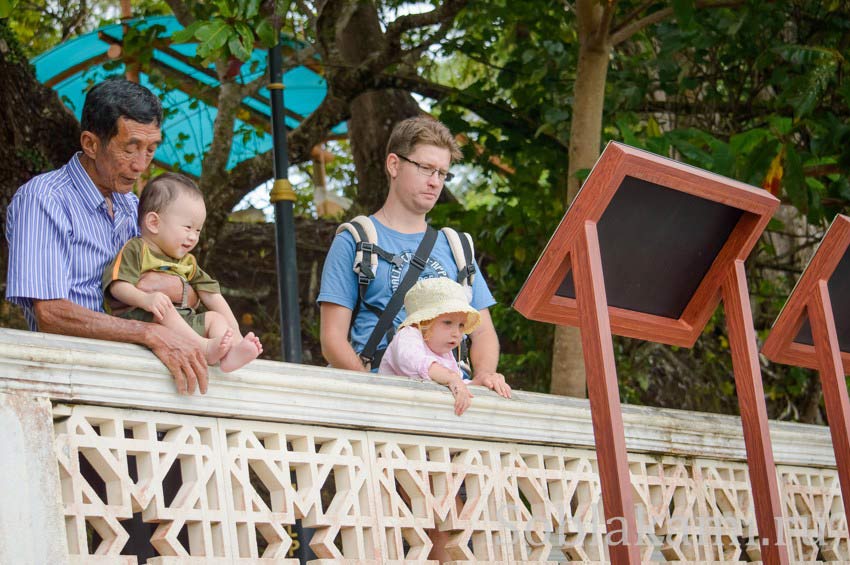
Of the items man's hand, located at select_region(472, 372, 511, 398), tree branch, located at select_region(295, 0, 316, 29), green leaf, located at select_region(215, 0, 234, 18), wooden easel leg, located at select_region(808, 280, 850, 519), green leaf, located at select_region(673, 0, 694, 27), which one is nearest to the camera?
wooden easel leg, located at select_region(808, 280, 850, 519)

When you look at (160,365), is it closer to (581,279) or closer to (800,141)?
(581,279)

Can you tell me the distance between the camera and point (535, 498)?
366 cm

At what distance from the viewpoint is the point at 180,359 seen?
2922 mm

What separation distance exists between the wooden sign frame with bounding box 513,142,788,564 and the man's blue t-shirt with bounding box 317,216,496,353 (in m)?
1.09

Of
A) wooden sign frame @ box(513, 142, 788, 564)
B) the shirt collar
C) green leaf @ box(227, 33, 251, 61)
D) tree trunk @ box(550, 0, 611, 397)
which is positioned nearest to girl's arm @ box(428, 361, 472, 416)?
wooden sign frame @ box(513, 142, 788, 564)

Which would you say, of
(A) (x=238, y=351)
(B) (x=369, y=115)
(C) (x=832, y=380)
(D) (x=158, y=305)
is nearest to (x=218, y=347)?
(A) (x=238, y=351)

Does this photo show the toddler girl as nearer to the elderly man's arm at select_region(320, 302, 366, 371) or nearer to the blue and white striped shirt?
the elderly man's arm at select_region(320, 302, 366, 371)

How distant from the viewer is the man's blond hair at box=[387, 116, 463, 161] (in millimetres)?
4180

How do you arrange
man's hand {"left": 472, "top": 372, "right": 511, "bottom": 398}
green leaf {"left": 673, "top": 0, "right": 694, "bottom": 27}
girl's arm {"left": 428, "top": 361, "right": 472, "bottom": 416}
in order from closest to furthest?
girl's arm {"left": 428, "top": 361, "right": 472, "bottom": 416}, man's hand {"left": 472, "top": 372, "right": 511, "bottom": 398}, green leaf {"left": 673, "top": 0, "right": 694, "bottom": 27}

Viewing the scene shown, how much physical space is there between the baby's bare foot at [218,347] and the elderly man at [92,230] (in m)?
0.04

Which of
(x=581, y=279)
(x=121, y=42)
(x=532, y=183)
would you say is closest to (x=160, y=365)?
(x=581, y=279)

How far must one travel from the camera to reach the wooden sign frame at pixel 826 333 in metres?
3.41

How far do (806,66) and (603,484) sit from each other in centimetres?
457

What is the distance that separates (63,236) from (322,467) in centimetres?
95
